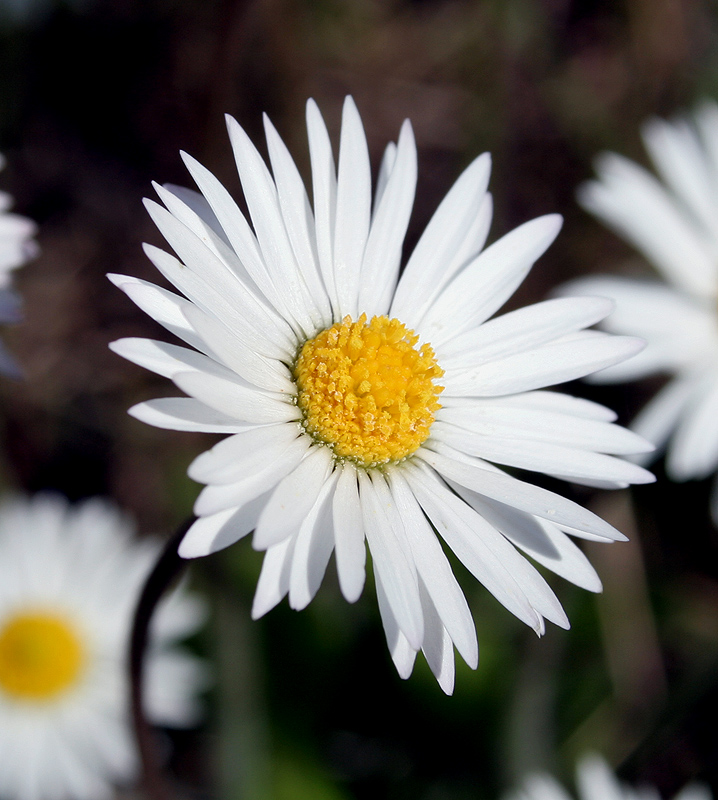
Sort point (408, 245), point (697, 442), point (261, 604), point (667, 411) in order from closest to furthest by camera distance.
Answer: point (261, 604) < point (697, 442) < point (667, 411) < point (408, 245)

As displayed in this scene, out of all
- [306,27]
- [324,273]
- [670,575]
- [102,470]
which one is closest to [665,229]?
[670,575]

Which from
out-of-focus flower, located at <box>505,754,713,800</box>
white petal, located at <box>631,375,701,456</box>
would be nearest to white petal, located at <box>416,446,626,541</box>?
out-of-focus flower, located at <box>505,754,713,800</box>

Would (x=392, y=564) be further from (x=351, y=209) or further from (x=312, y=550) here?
(x=351, y=209)

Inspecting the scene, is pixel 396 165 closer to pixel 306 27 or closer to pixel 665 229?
pixel 665 229

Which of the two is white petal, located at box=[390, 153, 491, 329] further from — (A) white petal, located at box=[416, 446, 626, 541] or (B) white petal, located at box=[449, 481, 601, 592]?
(B) white petal, located at box=[449, 481, 601, 592]

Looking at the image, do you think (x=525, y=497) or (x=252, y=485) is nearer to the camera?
(x=252, y=485)

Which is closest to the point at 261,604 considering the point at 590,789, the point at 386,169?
the point at 386,169
